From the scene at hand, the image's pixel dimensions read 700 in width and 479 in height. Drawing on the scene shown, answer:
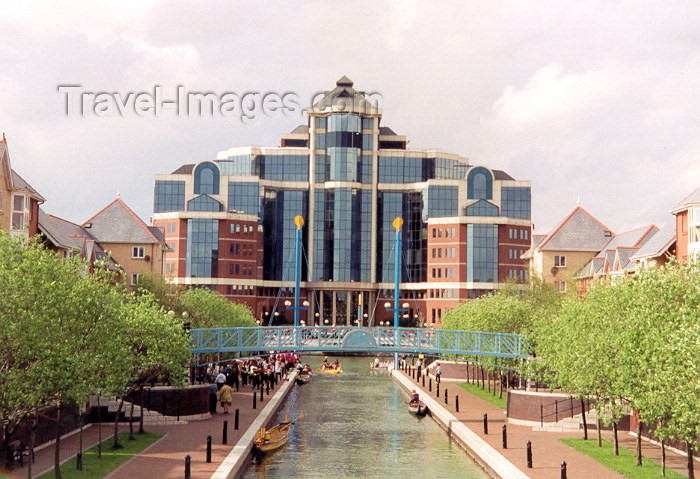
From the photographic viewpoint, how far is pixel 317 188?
17025 centimetres

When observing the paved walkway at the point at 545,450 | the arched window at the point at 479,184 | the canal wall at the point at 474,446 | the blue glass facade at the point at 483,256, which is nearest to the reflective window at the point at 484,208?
the blue glass facade at the point at 483,256

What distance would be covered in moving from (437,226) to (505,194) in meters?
14.5

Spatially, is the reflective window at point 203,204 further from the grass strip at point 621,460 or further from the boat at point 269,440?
the grass strip at point 621,460

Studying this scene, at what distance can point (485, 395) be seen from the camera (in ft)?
250

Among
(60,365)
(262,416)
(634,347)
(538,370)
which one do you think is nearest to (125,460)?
(60,365)

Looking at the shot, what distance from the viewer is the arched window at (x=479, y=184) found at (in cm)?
16638

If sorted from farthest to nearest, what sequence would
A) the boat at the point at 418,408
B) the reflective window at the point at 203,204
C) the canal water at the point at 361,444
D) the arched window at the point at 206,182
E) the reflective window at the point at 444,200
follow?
the reflective window at the point at 444,200 → the arched window at the point at 206,182 → the reflective window at the point at 203,204 → the boat at the point at 418,408 → the canal water at the point at 361,444

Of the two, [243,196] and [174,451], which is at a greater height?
[243,196]

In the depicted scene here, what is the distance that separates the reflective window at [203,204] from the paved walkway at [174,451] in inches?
3946

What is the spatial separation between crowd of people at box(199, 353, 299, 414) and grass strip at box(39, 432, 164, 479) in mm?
10108

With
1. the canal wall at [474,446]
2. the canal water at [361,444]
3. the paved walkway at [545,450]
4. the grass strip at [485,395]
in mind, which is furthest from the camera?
the grass strip at [485,395]

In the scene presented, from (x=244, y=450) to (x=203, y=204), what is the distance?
115976 millimetres

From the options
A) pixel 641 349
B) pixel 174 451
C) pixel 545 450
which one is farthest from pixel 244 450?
pixel 641 349

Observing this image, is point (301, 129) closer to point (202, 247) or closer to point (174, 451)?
point (202, 247)
